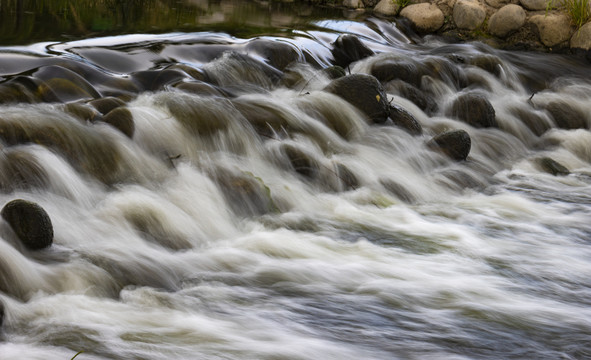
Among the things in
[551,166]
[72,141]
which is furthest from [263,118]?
[551,166]

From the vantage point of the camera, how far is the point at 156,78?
536 cm

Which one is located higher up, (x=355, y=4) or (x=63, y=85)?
(x=355, y=4)

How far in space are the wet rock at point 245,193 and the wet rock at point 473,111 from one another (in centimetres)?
276

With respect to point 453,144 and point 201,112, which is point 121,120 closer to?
point 201,112

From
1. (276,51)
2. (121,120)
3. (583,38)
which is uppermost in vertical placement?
(583,38)

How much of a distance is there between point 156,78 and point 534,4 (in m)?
5.69

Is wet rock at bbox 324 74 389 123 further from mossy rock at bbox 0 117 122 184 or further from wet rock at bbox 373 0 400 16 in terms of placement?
wet rock at bbox 373 0 400 16

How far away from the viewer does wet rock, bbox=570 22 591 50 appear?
8.66 meters

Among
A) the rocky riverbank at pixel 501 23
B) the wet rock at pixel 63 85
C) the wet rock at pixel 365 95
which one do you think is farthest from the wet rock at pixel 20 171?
the rocky riverbank at pixel 501 23

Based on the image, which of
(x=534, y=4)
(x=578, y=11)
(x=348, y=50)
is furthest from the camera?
(x=534, y=4)

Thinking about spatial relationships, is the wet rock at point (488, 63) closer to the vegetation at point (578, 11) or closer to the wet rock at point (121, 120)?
the vegetation at point (578, 11)

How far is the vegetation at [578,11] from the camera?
8.63 meters

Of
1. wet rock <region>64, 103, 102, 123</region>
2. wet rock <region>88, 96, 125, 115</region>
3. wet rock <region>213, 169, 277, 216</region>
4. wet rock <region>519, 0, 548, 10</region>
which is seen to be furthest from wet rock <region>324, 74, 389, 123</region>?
wet rock <region>519, 0, 548, 10</region>

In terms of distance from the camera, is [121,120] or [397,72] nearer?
[121,120]
